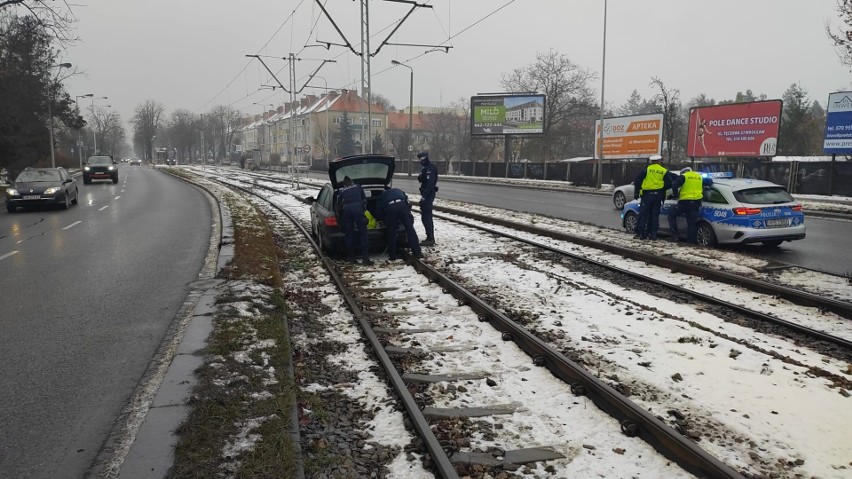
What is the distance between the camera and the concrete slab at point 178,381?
13.4 ft

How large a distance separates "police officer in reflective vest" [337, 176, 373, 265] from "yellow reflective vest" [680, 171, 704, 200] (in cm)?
637

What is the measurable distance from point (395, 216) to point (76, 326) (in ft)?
17.4

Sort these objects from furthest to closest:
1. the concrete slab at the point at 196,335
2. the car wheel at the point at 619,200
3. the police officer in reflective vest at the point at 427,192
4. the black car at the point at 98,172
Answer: the black car at the point at 98,172, the car wheel at the point at 619,200, the police officer in reflective vest at the point at 427,192, the concrete slab at the point at 196,335

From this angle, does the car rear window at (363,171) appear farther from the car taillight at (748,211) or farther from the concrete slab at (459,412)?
the concrete slab at (459,412)

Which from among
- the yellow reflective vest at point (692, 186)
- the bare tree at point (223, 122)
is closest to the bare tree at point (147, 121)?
the bare tree at point (223, 122)

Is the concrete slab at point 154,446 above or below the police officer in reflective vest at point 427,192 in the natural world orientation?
below

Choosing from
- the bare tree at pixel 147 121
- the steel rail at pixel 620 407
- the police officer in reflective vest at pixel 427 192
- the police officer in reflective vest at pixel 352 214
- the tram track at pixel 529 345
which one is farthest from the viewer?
the bare tree at pixel 147 121

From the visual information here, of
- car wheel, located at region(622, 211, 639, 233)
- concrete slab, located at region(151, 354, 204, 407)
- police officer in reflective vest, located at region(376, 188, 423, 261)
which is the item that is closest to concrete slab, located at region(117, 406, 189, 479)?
concrete slab, located at region(151, 354, 204, 407)

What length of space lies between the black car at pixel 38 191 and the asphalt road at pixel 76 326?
18.0 feet

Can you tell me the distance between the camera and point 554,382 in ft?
15.3

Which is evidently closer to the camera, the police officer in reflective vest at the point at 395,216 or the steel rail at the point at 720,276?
the steel rail at the point at 720,276

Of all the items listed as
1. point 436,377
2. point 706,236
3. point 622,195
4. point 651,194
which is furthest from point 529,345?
point 622,195

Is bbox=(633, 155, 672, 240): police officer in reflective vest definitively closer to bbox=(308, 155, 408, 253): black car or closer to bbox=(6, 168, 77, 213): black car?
bbox=(308, 155, 408, 253): black car

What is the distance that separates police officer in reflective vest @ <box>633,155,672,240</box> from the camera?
11.7 m
